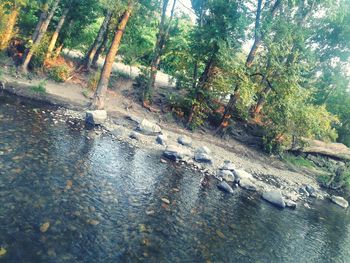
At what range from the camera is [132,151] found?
566 inches

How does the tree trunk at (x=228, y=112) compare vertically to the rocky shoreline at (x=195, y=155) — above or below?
above

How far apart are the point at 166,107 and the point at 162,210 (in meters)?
14.4

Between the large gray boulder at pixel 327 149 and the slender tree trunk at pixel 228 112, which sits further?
the large gray boulder at pixel 327 149

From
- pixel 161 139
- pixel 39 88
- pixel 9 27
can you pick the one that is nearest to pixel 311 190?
pixel 161 139

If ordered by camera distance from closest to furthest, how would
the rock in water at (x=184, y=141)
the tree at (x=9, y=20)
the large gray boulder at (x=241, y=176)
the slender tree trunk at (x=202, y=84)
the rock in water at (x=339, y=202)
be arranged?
the large gray boulder at (x=241, y=176) → the rock in water at (x=339, y=202) → the rock in water at (x=184, y=141) → the tree at (x=9, y=20) → the slender tree trunk at (x=202, y=84)

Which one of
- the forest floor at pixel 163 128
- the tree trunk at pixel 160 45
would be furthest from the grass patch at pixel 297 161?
the tree trunk at pixel 160 45

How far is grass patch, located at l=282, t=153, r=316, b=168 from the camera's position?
2336 centimetres

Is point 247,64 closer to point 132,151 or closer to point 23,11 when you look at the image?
Result: point 132,151

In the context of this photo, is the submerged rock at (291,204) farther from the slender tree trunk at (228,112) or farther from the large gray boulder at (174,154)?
the slender tree trunk at (228,112)

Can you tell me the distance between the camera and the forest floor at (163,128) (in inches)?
719

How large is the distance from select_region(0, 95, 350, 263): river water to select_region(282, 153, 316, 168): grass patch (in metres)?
8.53

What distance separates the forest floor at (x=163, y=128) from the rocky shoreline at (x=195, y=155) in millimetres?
102

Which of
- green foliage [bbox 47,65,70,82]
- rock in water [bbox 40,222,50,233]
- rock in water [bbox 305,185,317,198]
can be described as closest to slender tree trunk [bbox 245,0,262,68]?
rock in water [bbox 305,185,317,198]

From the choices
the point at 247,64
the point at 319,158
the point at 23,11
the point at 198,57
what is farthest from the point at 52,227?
the point at 319,158
